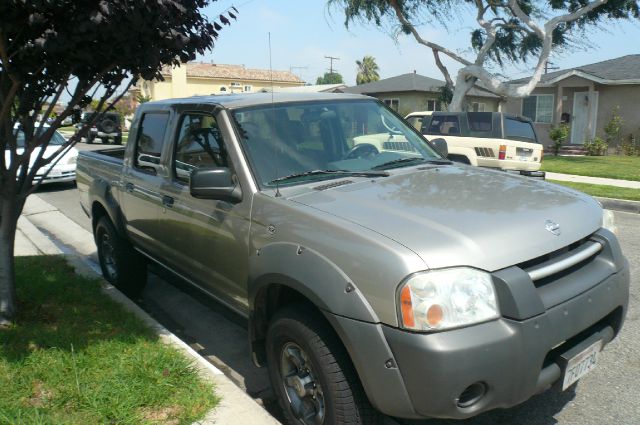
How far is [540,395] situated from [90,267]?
168 inches

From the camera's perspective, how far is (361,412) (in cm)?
256

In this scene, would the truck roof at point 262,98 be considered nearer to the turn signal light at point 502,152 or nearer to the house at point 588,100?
the turn signal light at point 502,152

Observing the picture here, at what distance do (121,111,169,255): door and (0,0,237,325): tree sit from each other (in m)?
0.38

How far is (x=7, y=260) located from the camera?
4168mm

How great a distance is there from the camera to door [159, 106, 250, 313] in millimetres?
3318

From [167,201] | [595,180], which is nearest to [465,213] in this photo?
[167,201]

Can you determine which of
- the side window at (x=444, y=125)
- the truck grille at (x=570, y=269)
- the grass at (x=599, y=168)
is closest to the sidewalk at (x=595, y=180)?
the grass at (x=599, y=168)

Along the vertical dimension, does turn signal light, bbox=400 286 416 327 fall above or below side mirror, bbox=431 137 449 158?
below

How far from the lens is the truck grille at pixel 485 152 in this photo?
11.7 metres

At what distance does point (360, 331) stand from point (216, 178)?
1275 millimetres

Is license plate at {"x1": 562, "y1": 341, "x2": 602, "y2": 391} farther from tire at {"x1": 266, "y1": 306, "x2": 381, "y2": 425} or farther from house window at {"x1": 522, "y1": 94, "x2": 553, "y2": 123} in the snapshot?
house window at {"x1": 522, "y1": 94, "x2": 553, "y2": 123}

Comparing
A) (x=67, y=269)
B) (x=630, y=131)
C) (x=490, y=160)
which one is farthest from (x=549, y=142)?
(x=67, y=269)

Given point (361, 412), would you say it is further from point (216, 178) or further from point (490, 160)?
point (490, 160)

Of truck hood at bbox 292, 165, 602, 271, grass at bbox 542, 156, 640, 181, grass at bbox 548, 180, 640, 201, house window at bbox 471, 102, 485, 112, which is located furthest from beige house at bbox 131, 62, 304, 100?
truck hood at bbox 292, 165, 602, 271
